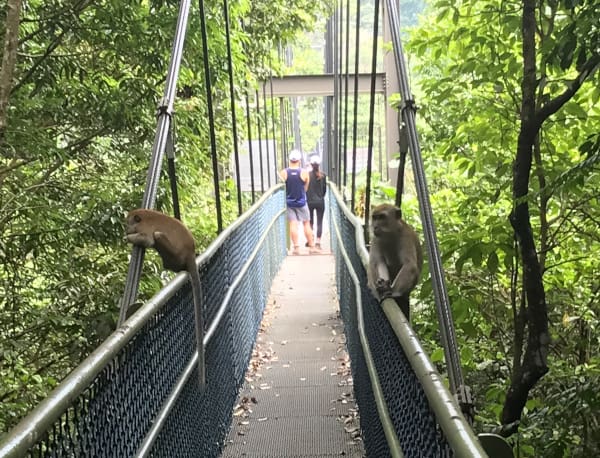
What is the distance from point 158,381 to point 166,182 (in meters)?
3.37

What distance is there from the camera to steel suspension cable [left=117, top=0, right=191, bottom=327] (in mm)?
2658

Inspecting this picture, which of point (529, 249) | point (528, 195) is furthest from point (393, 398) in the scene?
point (529, 249)

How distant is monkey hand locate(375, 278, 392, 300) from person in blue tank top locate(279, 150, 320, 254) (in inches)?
373

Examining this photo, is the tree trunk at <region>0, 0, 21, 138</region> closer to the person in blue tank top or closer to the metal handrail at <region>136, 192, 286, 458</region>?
the metal handrail at <region>136, 192, 286, 458</region>

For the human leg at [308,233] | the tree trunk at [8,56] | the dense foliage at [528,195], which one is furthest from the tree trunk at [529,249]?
the human leg at [308,233]

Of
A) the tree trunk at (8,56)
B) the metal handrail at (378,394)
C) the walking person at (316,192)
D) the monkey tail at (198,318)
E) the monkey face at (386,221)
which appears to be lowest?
the walking person at (316,192)

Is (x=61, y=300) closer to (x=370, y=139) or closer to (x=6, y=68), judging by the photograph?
(x=6, y=68)

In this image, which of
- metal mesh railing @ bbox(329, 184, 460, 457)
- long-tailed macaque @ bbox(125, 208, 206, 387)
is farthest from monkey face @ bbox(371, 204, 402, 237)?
long-tailed macaque @ bbox(125, 208, 206, 387)

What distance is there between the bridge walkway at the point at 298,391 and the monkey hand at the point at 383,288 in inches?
51.2

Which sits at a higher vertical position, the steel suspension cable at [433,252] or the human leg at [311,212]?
the steel suspension cable at [433,252]

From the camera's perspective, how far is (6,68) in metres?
3.56

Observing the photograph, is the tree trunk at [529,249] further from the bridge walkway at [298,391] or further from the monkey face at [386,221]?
the bridge walkway at [298,391]

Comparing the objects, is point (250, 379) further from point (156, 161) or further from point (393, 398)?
point (393, 398)

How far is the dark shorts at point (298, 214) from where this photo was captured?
1300cm
